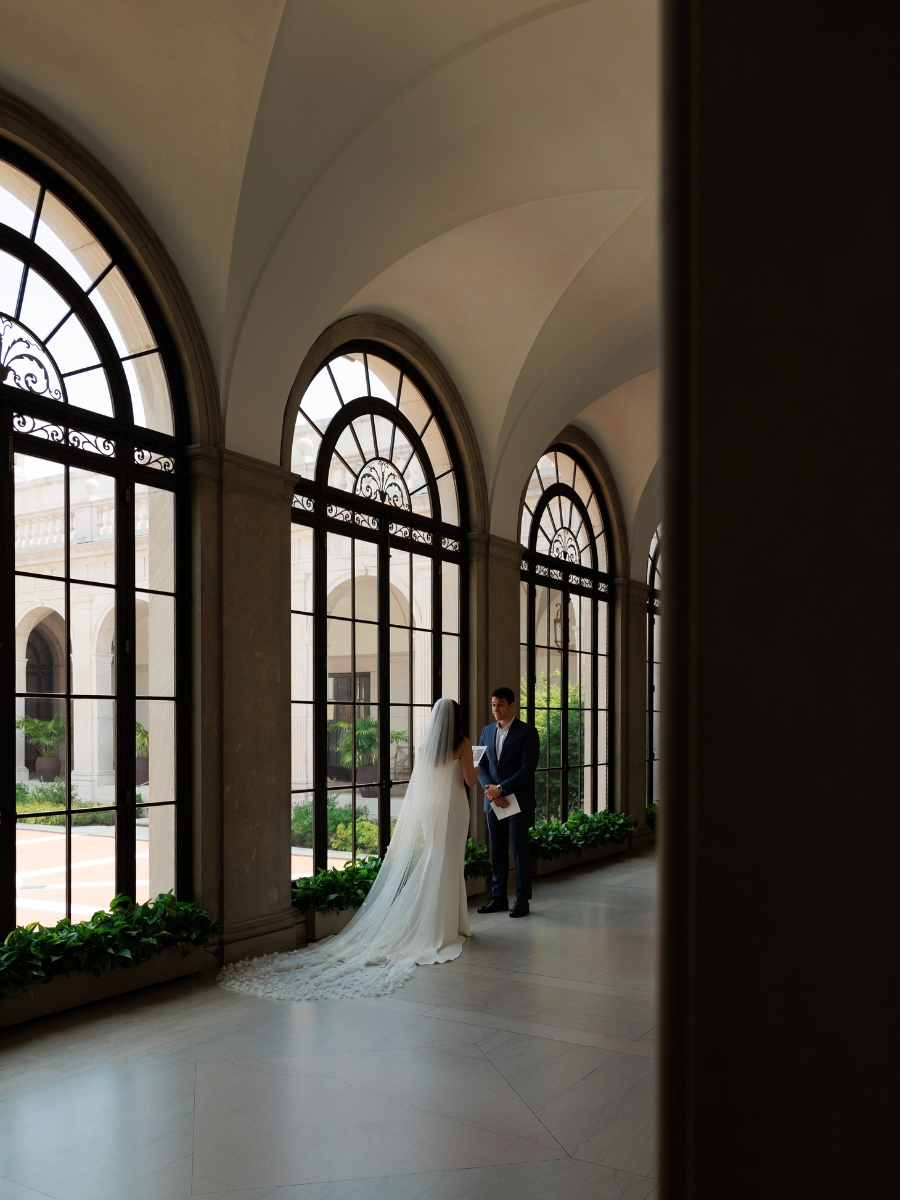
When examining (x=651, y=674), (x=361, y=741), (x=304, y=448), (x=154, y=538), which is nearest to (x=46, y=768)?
(x=154, y=538)

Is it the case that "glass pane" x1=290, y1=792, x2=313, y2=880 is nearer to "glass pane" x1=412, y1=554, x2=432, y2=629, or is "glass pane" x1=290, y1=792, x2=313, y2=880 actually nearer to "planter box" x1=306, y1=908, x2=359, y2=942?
"planter box" x1=306, y1=908, x2=359, y2=942

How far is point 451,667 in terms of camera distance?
34.8 ft

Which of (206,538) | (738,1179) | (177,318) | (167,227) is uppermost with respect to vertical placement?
(167,227)

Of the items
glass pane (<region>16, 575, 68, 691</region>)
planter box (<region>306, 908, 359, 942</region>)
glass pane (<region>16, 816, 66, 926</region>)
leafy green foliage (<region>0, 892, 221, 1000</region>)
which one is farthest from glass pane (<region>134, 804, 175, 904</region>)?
planter box (<region>306, 908, 359, 942</region>)

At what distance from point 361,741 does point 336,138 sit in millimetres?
4994

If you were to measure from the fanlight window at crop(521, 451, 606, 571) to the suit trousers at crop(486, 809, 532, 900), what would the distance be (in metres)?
4.24

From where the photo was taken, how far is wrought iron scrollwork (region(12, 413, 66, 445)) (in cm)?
599

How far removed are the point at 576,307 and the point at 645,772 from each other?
787 centimetres

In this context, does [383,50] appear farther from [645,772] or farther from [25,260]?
[645,772]

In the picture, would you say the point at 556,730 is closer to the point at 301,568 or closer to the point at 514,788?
the point at 514,788

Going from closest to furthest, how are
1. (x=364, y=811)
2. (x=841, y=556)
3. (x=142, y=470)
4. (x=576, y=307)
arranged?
(x=841, y=556) < (x=142, y=470) < (x=364, y=811) < (x=576, y=307)

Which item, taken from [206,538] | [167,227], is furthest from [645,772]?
[167,227]

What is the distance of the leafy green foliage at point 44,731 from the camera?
19.4 feet

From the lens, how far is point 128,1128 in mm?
4234
